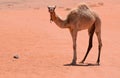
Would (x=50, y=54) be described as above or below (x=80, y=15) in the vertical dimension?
below

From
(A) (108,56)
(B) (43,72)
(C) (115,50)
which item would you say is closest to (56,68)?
(B) (43,72)

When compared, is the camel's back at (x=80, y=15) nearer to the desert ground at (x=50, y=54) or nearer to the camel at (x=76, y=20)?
the camel at (x=76, y=20)

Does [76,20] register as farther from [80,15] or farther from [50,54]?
[50,54]

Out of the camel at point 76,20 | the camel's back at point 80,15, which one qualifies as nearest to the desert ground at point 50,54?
the camel at point 76,20

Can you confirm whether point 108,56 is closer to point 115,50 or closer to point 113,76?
point 115,50

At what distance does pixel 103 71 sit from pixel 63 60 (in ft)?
7.77

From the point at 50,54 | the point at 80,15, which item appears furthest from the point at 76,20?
the point at 50,54

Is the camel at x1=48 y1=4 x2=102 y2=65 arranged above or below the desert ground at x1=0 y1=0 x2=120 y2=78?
above

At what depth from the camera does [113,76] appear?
40.8 feet

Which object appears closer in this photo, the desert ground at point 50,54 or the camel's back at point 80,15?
the desert ground at point 50,54

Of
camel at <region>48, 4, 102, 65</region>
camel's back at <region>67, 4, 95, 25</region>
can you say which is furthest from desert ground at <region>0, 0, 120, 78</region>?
camel's back at <region>67, 4, 95, 25</region>

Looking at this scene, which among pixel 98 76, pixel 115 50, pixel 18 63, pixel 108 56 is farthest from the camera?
pixel 115 50

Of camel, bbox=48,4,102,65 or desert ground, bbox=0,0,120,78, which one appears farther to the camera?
camel, bbox=48,4,102,65

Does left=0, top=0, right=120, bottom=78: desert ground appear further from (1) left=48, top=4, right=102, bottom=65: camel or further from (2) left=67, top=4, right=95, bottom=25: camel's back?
(2) left=67, top=4, right=95, bottom=25: camel's back
